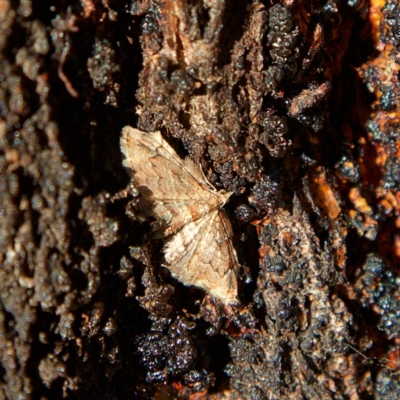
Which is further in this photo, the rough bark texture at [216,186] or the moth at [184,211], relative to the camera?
the moth at [184,211]

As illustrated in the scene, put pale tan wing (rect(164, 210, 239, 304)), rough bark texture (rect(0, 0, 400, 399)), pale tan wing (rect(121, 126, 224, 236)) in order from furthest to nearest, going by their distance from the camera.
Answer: pale tan wing (rect(164, 210, 239, 304)), pale tan wing (rect(121, 126, 224, 236)), rough bark texture (rect(0, 0, 400, 399))

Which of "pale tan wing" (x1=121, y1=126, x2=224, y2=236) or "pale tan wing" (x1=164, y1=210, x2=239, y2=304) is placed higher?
"pale tan wing" (x1=121, y1=126, x2=224, y2=236)

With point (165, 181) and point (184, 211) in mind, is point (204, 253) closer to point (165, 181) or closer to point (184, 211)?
point (184, 211)

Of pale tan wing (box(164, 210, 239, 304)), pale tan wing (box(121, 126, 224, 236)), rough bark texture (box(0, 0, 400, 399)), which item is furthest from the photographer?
pale tan wing (box(164, 210, 239, 304))

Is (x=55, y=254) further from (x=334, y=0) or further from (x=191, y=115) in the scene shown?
(x=334, y=0)

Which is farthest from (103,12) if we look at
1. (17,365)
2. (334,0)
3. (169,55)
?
(17,365)

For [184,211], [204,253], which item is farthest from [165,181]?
[204,253]

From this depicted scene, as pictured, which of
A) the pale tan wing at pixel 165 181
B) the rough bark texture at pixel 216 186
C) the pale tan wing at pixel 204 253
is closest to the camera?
the rough bark texture at pixel 216 186

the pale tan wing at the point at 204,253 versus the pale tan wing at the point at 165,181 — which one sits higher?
the pale tan wing at the point at 165,181
